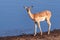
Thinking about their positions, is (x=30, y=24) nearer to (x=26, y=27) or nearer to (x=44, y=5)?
(x=26, y=27)

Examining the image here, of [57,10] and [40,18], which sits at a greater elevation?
[40,18]

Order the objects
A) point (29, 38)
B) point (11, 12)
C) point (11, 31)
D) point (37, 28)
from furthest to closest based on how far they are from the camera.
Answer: point (11, 12) < point (11, 31) < point (37, 28) < point (29, 38)

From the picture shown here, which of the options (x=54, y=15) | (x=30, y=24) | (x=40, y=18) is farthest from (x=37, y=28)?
(x=54, y=15)

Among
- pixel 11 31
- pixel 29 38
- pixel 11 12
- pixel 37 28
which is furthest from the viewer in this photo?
pixel 11 12

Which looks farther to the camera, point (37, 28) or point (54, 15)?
point (54, 15)

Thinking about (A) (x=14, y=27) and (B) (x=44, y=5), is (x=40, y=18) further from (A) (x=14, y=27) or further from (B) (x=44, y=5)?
(B) (x=44, y=5)

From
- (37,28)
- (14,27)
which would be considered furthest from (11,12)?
(37,28)

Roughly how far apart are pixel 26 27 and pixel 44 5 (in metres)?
3.51

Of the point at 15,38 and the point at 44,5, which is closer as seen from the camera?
the point at 15,38

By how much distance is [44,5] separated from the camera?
19.7m

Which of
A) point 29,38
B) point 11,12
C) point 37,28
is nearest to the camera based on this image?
point 29,38

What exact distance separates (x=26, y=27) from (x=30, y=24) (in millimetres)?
340

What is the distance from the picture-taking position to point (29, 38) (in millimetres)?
13359

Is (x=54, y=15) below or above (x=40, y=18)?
below
